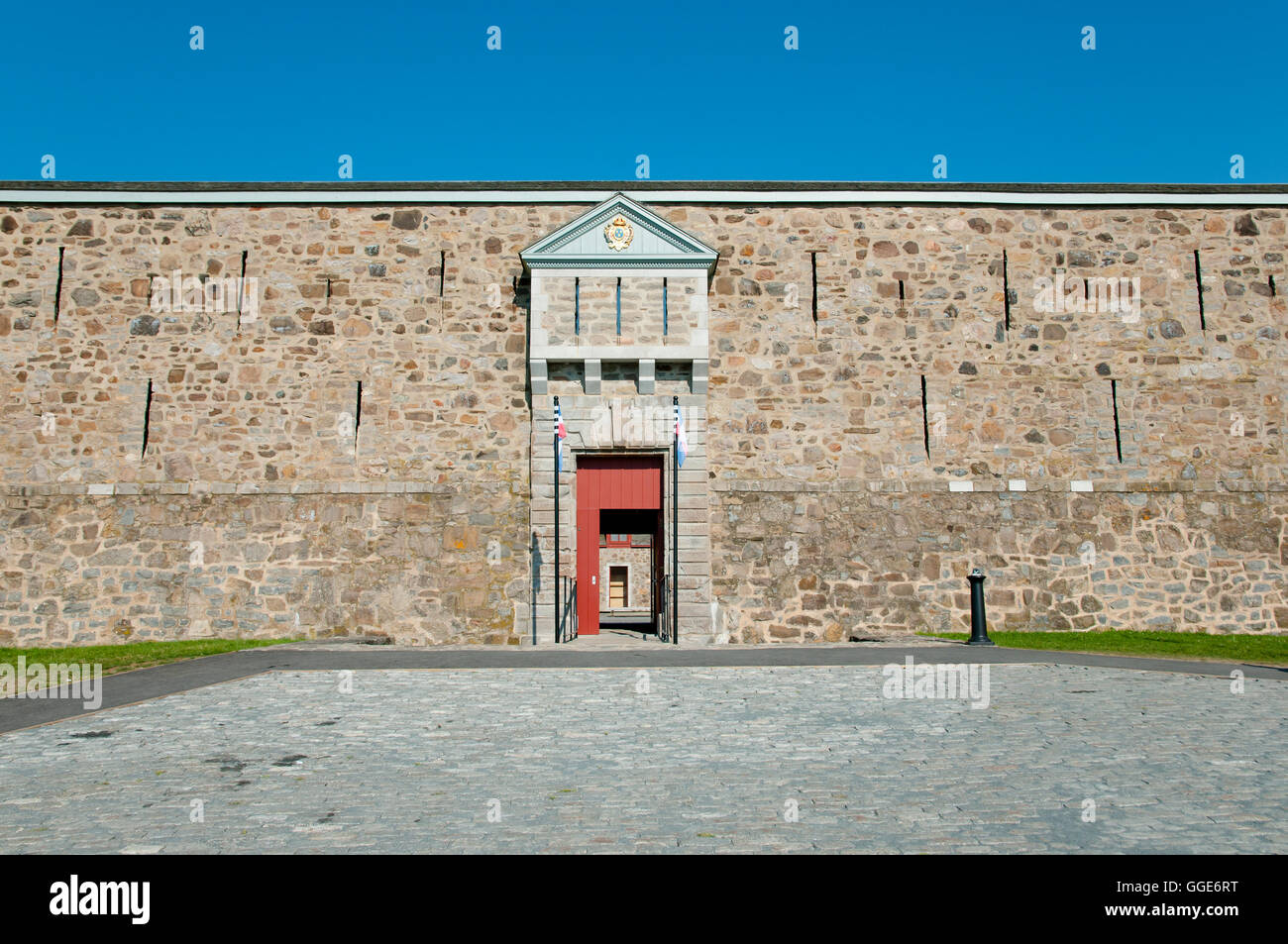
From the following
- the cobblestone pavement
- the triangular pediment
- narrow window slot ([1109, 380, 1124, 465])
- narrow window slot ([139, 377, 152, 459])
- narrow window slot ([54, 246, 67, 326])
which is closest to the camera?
the cobblestone pavement

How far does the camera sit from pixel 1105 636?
1266 centimetres

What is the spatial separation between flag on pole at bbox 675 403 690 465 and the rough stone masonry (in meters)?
0.18

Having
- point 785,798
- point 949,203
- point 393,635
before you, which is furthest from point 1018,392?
point 785,798

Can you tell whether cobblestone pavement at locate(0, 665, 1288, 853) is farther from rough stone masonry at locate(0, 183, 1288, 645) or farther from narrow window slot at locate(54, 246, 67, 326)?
narrow window slot at locate(54, 246, 67, 326)

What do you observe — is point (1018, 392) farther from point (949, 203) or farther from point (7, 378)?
point (7, 378)

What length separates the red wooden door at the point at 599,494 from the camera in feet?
45.1

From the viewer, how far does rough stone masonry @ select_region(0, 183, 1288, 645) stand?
1362 centimetres

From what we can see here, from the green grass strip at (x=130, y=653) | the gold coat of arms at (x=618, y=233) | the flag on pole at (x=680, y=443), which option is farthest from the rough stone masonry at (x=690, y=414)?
the green grass strip at (x=130, y=653)

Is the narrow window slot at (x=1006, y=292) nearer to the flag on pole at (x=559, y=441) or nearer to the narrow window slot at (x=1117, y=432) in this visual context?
the narrow window slot at (x=1117, y=432)

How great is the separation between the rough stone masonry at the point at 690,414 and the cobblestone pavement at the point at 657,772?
599 centimetres

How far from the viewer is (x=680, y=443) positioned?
45.0 ft

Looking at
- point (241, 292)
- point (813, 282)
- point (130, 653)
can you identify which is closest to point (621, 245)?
point (813, 282)

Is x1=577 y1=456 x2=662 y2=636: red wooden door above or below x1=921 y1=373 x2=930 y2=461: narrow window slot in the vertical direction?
below

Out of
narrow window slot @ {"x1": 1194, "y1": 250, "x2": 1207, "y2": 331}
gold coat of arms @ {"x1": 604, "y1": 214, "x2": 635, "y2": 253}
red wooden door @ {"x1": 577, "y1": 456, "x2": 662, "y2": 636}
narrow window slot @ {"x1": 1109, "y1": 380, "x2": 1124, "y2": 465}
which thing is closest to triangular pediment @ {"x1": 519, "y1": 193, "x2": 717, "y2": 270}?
gold coat of arms @ {"x1": 604, "y1": 214, "x2": 635, "y2": 253}
